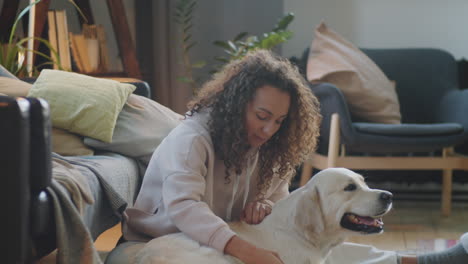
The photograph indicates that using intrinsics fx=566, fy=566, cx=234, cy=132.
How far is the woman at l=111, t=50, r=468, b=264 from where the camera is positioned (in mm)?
1345

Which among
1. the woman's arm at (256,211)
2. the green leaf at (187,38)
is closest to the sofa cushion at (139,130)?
the woman's arm at (256,211)

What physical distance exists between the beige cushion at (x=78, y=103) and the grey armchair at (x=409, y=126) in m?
1.27

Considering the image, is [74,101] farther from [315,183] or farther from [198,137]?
[315,183]

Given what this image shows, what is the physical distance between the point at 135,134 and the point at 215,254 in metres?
0.94

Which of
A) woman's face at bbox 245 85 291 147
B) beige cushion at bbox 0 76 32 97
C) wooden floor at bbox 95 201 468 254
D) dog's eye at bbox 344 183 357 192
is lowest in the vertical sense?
wooden floor at bbox 95 201 468 254

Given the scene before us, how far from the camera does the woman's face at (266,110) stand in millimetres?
1445

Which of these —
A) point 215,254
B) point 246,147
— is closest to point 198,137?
point 246,147

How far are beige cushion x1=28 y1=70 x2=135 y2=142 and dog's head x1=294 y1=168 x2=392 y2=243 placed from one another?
0.93 meters

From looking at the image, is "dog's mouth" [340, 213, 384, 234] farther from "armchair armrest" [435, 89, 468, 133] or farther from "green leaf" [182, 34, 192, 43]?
"green leaf" [182, 34, 192, 43]

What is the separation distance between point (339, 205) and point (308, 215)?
0.26ft

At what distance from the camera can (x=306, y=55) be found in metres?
3.43

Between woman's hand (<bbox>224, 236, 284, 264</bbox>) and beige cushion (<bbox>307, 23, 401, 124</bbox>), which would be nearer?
woman's hand (<bbox>224, 236, 284, 264</bbox>)

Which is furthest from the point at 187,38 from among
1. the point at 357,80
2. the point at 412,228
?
the point at 412,228

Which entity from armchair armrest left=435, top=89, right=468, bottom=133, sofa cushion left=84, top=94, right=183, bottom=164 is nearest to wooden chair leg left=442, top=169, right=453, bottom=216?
armchair armrest left=435, top=89, right=468, bottom=133
